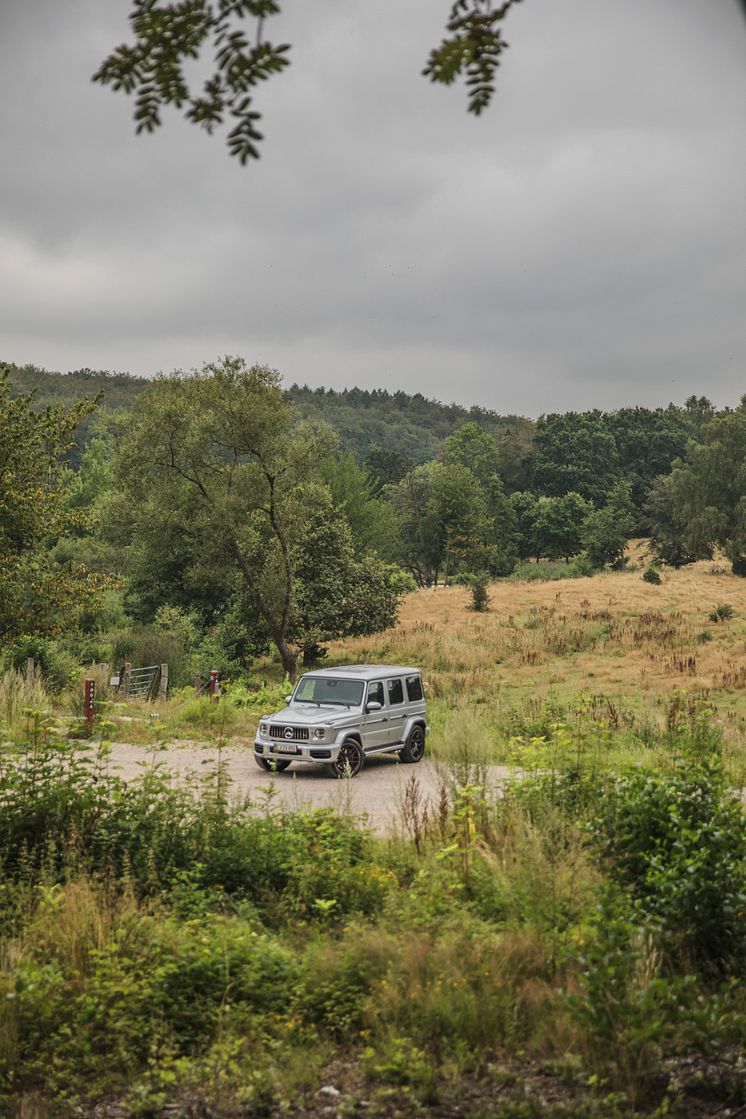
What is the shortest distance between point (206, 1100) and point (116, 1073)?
0.61 metres

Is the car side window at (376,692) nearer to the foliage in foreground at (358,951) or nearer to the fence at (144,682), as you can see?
the foliage in foreground at (358,951)

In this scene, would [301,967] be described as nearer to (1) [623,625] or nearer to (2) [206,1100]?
(2) [206,1100]

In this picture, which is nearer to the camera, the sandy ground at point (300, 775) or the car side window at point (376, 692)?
the sandy ground at point (300, 775)

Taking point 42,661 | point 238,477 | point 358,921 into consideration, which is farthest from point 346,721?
→ point 238,477

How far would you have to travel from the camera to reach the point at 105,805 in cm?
823

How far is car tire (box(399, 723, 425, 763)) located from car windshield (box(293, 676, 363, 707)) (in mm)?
1464

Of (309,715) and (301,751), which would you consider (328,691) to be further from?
(301,751)

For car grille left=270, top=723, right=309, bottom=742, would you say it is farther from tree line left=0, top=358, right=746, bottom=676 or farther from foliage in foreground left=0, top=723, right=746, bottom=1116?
foliage in foreground left=0, top=723, right=746, bottom=1116

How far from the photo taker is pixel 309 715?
16.2m

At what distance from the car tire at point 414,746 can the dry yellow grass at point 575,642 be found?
7.08 metres

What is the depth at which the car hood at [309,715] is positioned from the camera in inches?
624

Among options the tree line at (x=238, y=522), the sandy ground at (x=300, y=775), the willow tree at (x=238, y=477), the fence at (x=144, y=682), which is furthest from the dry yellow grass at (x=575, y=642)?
the sandy ground at (x=300, y=775)

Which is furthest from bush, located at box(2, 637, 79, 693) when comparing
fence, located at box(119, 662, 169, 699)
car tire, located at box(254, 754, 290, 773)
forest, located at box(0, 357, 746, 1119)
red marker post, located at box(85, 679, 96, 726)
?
car tire, located at box(254, 754, 290, 773)

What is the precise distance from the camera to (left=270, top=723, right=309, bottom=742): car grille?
15.8 meters
